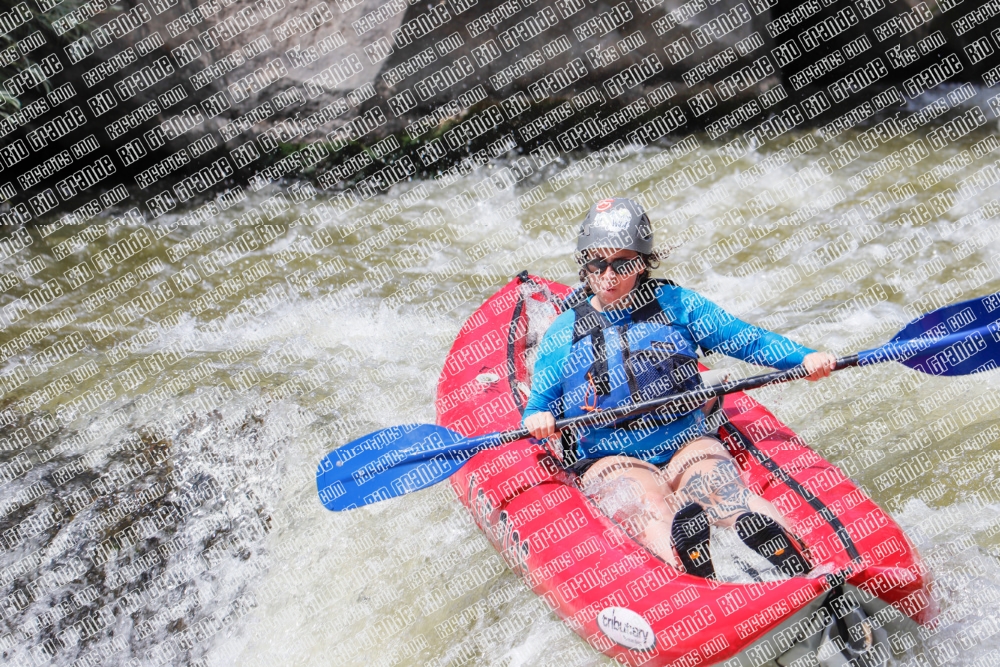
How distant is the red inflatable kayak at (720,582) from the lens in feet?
7.22

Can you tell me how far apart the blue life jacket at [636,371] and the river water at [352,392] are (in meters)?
0.87

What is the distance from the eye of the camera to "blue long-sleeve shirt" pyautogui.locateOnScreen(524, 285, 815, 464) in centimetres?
263

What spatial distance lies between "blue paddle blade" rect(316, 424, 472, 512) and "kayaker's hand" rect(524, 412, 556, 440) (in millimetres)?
273

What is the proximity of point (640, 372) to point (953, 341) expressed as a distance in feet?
3.31

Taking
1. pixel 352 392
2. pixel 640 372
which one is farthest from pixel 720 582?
pixel 352 392

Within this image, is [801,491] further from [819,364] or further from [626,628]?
[626,628]

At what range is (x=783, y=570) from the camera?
2.33 m

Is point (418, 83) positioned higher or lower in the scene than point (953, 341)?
higher

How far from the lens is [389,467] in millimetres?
2898

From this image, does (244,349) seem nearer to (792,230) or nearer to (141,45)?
(141,45)

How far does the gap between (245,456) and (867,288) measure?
3.75 metres

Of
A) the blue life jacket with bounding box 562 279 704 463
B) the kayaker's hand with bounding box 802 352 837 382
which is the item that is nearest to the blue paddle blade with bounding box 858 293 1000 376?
the kayaker's hand with bounding box 802 352 837 382

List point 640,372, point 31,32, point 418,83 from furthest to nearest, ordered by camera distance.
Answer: point 418,83 → point 31,32 → point 640,372

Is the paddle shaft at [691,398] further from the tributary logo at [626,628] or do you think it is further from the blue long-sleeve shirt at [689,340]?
the tributary logo at [626,628]
